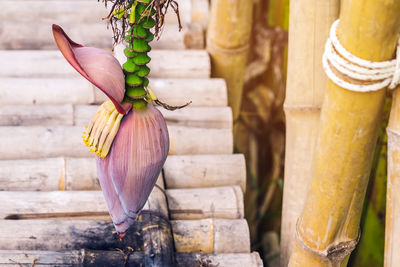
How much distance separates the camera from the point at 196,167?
1398mm

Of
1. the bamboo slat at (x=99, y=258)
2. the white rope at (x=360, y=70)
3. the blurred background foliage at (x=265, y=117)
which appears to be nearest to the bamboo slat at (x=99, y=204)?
the bamboo slat at (x=99, y=258)

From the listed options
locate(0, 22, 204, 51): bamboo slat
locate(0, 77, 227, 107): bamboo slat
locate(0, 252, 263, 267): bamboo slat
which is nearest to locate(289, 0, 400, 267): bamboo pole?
locate(0, 252, 263, 267): bamboo slat

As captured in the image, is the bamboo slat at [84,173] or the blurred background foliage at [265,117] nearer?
the bamboo slat at [84,173]

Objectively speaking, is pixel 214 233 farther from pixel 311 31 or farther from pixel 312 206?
pixel 311 31

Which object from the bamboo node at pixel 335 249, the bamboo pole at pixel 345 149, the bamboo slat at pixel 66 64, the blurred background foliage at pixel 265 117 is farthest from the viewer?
the blurred background foliage at pixel 265 117

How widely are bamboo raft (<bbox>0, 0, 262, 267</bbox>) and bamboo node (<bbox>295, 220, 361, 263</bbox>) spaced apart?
0.18 meters

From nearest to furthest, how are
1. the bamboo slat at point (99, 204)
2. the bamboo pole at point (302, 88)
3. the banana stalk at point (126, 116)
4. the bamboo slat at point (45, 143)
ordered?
1. the banana stalk at point (126, 116)
2. the bamboo pole at point (302, 88)
3. the bamboo slat at point (99, 204)
4. the bamboo slat at point (45, 143)

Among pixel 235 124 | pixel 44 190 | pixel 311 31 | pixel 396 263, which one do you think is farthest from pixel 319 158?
pixel 235 124

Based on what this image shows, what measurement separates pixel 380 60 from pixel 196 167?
0.71 m

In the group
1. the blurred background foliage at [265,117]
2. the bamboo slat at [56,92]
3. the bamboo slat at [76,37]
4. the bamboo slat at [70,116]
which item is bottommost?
the blurred background foliage at [265,117]

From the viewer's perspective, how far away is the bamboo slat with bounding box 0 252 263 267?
1076 mm

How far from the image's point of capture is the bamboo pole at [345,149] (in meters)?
0.76

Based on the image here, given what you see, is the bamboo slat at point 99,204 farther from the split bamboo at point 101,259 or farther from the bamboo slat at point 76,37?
the bamboo slat at point 76,37

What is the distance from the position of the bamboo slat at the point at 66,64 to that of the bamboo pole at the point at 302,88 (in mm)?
490
